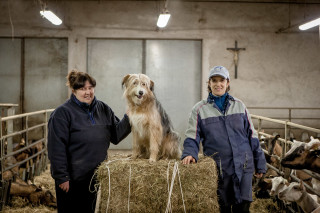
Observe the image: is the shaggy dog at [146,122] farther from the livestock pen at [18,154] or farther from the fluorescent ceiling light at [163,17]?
the fluorescent ceiling light at [163,17]

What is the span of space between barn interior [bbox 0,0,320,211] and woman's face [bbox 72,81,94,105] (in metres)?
6.14

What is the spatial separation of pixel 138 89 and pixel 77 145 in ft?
2.87

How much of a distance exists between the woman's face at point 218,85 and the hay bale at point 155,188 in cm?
69

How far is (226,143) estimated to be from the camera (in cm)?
255

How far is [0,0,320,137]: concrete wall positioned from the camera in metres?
8.55

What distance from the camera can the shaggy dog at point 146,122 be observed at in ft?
10.1

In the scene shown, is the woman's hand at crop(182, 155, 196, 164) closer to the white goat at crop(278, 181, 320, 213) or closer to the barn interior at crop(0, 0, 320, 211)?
the white goat at crop(278, 181, 320, 213)

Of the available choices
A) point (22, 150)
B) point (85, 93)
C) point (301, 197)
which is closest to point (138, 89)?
point (85, 93)

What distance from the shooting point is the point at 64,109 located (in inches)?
99.7

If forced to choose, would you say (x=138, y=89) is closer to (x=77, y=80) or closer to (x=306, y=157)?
(x=77, y=80)

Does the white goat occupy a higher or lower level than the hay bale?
lower

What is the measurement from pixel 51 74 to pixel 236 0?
19.4 feet

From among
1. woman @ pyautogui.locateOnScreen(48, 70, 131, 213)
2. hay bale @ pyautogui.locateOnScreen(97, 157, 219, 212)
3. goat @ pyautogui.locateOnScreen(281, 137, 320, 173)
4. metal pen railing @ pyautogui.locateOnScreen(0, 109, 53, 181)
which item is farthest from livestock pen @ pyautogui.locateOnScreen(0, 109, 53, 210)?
A: goat @ pyautogui.locateOnScreen(281, 137, 320, 173)

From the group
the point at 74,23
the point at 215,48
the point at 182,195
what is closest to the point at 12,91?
the point at 74,23
